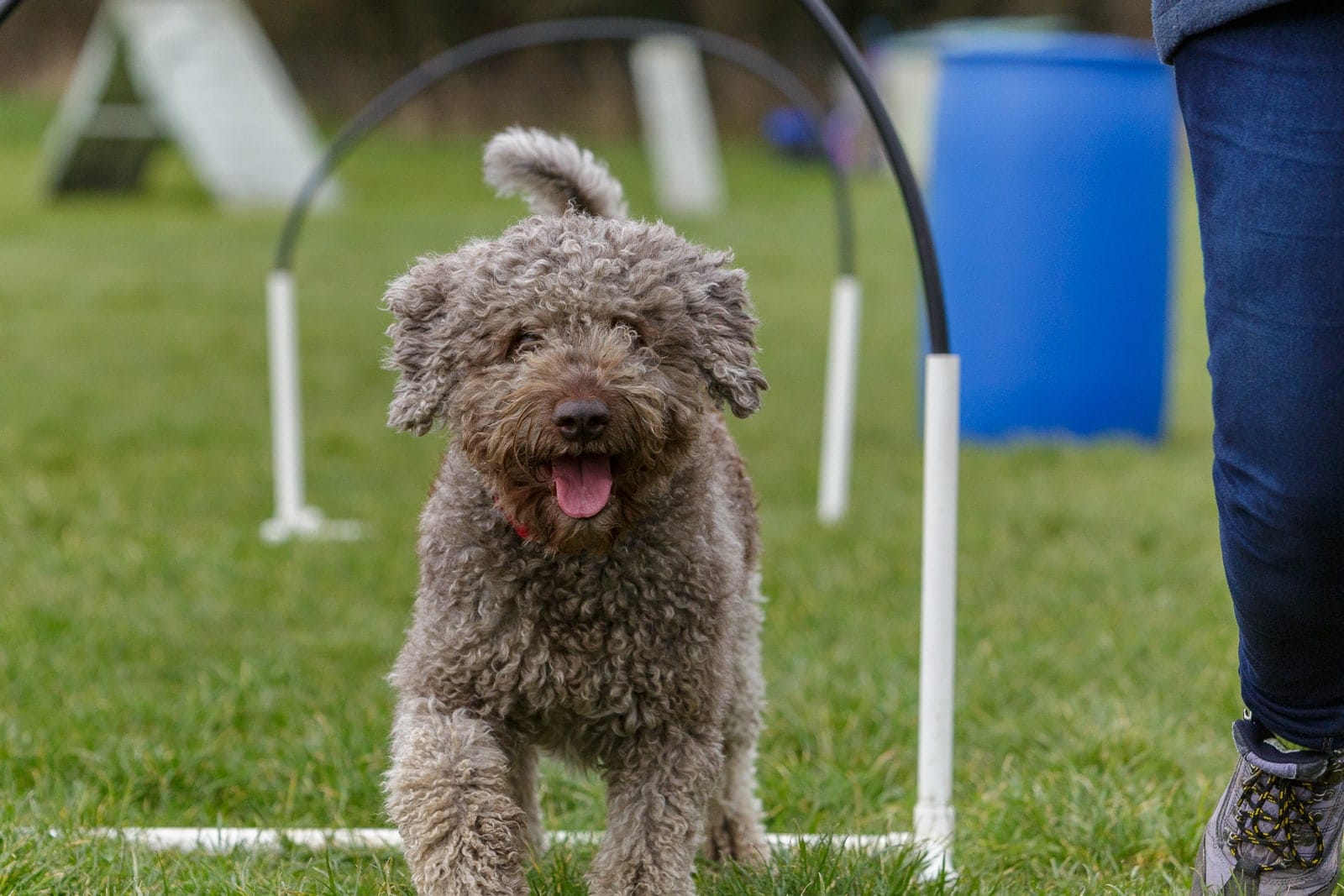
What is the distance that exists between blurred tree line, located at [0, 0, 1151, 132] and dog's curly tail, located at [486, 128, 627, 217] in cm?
3008

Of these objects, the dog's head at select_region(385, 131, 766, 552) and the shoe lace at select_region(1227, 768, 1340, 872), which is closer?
the dog's head at select_region(385, 131, 766, 552)

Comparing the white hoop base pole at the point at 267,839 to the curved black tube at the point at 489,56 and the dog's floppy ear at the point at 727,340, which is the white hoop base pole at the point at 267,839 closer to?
the dog's floppy ear at the point at 727,340

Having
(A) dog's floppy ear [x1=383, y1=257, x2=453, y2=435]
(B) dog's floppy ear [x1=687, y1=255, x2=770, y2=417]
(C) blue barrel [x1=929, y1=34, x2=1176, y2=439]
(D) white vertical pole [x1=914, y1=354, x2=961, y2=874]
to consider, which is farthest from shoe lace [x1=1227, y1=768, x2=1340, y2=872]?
(C) blue barrel [x1=929, y1=34, x2=1176, y2=439]

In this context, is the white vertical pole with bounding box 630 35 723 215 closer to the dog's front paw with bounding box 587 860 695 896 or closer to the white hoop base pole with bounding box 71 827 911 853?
the white hoop base pole with bounding box 71 827 911 853

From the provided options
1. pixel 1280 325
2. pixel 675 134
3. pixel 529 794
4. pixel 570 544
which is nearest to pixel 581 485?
pixel 570 544

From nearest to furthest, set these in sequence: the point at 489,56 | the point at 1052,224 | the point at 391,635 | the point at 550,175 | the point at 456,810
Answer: the point at 456,810 → the point at 550,175 → the point at 391,635 → the point at 489,56 → the point at 1052,224

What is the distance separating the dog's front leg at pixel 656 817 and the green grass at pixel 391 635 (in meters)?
0.26

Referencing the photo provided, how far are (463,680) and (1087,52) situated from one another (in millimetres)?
6534

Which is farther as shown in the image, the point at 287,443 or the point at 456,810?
the point at 287,443

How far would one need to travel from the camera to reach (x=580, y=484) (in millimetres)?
2742

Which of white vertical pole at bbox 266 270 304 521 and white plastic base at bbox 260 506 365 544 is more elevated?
white vertical pole at bbox 266 270 304 521

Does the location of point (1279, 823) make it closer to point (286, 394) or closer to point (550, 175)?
point (550, 175)

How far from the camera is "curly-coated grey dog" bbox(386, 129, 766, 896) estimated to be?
2754mm

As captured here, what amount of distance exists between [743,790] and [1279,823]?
1.19 m
